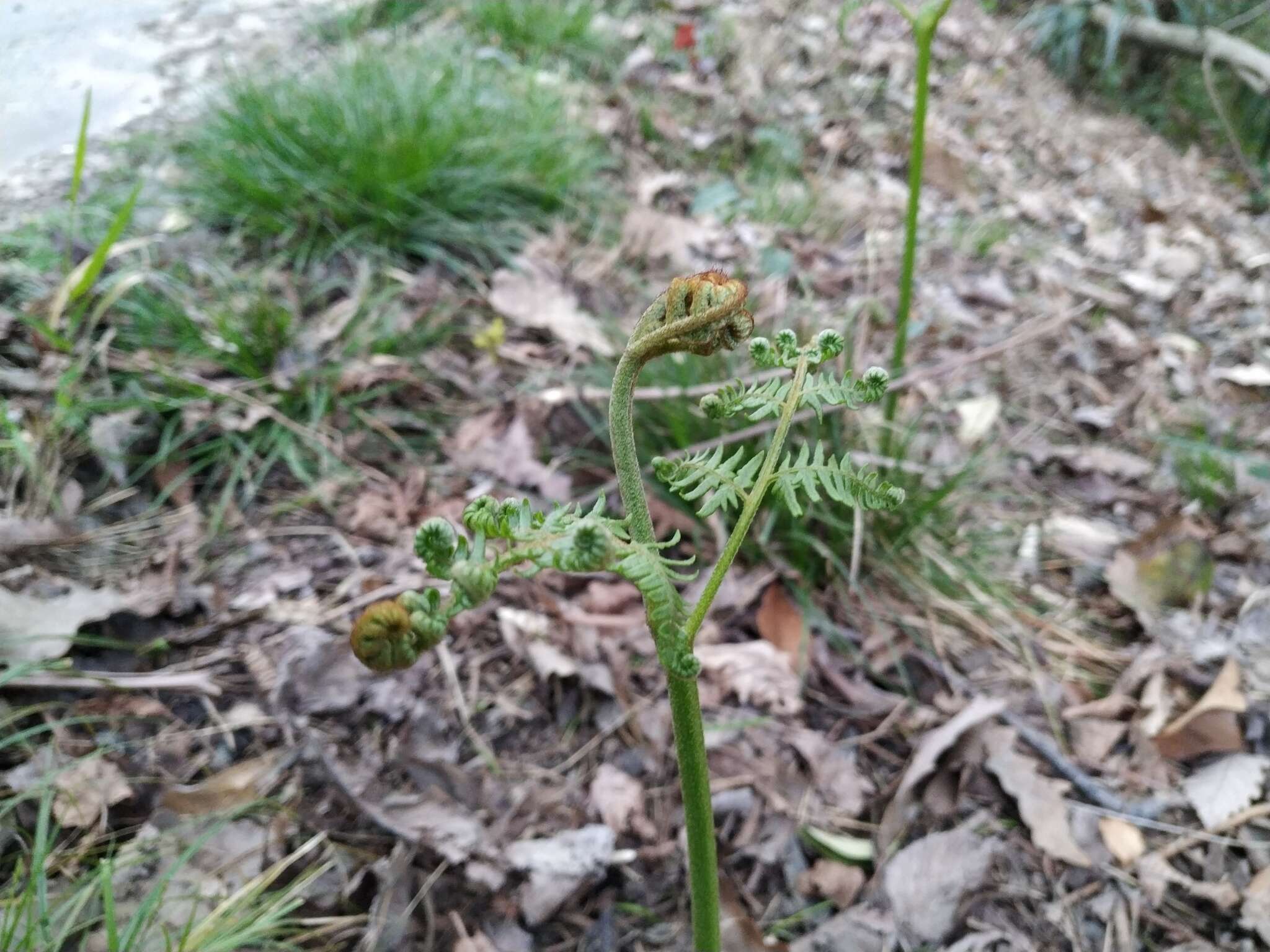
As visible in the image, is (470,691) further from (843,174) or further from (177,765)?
(843,174)

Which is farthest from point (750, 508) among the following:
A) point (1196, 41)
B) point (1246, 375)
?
point (1196, 41)

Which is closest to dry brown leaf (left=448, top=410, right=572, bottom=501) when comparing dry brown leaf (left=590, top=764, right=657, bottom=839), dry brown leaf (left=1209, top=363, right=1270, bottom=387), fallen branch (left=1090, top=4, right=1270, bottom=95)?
dry brown leaf (left=590, top=764, right=657, bottom=839)

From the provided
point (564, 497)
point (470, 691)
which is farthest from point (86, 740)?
point (564, 497)

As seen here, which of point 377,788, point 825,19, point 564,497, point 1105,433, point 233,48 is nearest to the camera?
point 377,788

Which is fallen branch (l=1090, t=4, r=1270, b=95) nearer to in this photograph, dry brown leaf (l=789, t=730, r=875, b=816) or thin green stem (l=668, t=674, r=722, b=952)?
dry brown leaf (l=789, t=730, r=875, b=816)

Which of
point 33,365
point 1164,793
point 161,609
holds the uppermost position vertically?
point 33,365

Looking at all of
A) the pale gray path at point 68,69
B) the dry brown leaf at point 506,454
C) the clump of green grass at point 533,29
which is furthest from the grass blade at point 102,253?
the clump of green grass at point 533,29

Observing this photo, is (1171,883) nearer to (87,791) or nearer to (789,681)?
(789,681)
